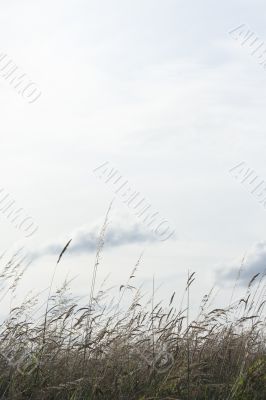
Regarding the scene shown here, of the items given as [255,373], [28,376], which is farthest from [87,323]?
[255,373]

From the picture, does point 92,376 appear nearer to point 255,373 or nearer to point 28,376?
point 28,376

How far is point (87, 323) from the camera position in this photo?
6492 millimetres

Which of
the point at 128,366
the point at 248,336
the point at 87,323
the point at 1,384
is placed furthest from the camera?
the point at 248,336

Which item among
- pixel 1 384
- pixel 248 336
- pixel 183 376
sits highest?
pixel 248 336

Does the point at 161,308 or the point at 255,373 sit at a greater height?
the point at 161,308

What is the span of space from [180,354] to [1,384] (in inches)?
68.4

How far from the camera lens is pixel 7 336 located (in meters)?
6.52

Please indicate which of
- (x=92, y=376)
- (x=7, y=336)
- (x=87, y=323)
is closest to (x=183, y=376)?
(x=92, y=376)

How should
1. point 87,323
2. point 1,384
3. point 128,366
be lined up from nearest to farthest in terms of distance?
point 1,384
point 128,366
point 87,323

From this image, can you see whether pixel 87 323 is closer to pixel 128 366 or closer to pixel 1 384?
pixel 128 366

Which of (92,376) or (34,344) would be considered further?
(34,344)

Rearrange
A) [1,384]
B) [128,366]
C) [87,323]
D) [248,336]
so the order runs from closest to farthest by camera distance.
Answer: [1,384] < [128,366] < [87,323] < [248,336]

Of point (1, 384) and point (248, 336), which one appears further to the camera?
point (248, 336)

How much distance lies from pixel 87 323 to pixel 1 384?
111cm
